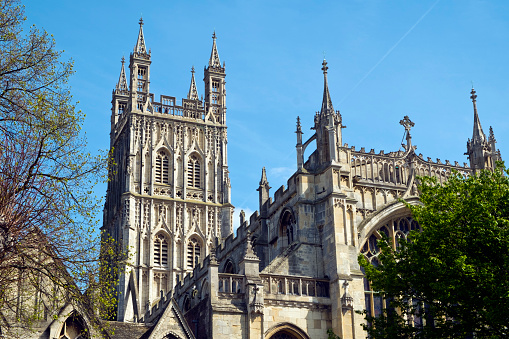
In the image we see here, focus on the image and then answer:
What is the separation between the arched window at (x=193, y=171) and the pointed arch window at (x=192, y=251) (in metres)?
4.56

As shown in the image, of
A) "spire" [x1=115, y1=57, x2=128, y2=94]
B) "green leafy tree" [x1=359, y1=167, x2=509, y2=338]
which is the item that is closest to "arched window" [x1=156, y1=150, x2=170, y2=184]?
"spire" [x1=115, y1=57, x2=128, y2=94]

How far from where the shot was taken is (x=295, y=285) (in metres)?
32.2

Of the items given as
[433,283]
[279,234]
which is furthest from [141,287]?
[433,283]

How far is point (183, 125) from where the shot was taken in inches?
2483

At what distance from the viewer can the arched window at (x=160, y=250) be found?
57812mm

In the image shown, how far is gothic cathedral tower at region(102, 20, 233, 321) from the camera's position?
57.2 meters

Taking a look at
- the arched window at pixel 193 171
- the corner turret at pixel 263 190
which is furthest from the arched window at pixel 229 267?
the arched window at pixel 193 171

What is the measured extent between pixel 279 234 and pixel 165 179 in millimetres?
25653

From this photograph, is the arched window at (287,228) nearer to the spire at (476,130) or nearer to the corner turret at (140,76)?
the spire at (476,130)

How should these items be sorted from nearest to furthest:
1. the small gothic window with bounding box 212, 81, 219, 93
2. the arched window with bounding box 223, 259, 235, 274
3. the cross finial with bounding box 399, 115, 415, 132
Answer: the cross finial with bounding box 399, 115, 415, 132
the arched window with bounding box 223, 259, 235, 274
the small gothic window with bounding box 212, 81, 219, 93

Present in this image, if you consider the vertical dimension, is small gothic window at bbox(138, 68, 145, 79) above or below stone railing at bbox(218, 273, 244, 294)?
above

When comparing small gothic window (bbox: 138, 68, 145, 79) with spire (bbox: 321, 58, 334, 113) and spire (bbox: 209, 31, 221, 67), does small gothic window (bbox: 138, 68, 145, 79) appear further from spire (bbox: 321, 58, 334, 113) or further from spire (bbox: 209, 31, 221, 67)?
spire (bbox: 321, 58, 334, 113)

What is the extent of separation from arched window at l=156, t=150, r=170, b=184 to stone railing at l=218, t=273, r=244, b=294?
29.9 meters

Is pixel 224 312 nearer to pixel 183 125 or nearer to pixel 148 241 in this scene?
pixel 148 241
